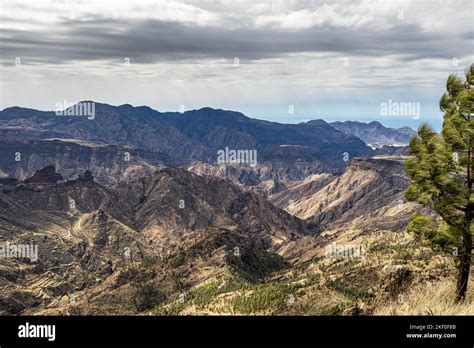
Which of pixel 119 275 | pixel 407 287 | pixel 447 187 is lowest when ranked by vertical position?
pixel 119 275
